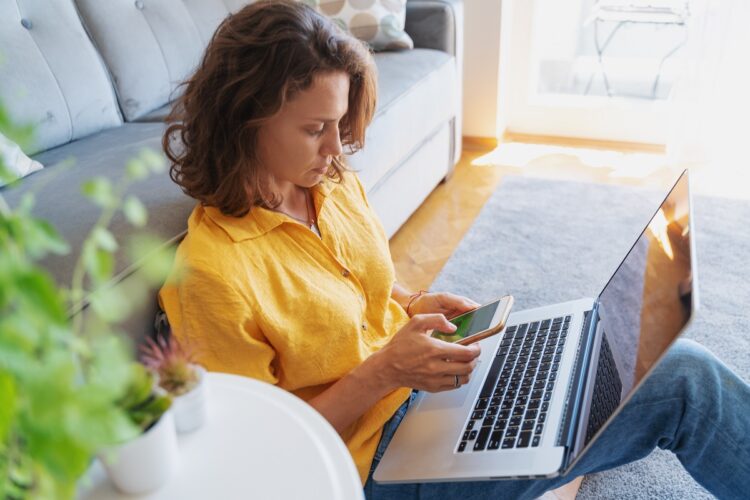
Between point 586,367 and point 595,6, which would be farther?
point 595,6

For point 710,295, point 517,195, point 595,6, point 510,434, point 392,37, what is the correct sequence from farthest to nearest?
1. point 595,6
2. point 517,195
3. point 392,37
4. point 710,295
5. point 510,434

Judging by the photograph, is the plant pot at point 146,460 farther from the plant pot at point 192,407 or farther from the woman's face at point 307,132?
the woman's face at point 307,132

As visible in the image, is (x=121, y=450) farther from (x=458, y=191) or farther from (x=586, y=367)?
(x=458, y=191)

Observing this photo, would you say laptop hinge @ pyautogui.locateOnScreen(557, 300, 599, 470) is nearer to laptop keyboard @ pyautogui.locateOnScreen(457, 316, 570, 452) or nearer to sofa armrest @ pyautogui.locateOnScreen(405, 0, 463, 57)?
laptop keyboard @ pyautogui.locateOnScreen(457, 316, 570, 452)

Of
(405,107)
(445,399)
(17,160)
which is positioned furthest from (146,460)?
(405,107)

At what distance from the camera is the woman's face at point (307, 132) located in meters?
0.90

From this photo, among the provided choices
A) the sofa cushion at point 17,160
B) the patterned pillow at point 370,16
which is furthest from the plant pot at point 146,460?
the patterned pillow at point 370,16

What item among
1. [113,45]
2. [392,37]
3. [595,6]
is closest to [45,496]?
[113,45]

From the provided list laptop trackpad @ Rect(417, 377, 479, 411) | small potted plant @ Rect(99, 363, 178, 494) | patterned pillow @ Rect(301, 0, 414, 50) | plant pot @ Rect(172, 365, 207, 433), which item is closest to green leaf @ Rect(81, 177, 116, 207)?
small potted plant @ Rect(99, 363, 178, 494)

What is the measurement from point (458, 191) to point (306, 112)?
1.71 m

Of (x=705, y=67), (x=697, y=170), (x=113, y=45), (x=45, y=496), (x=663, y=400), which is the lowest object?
(x=697, y=170)

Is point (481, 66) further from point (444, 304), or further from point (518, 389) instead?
point (518, 389)

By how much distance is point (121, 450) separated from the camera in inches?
20.8

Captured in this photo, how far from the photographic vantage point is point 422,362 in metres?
0.85
